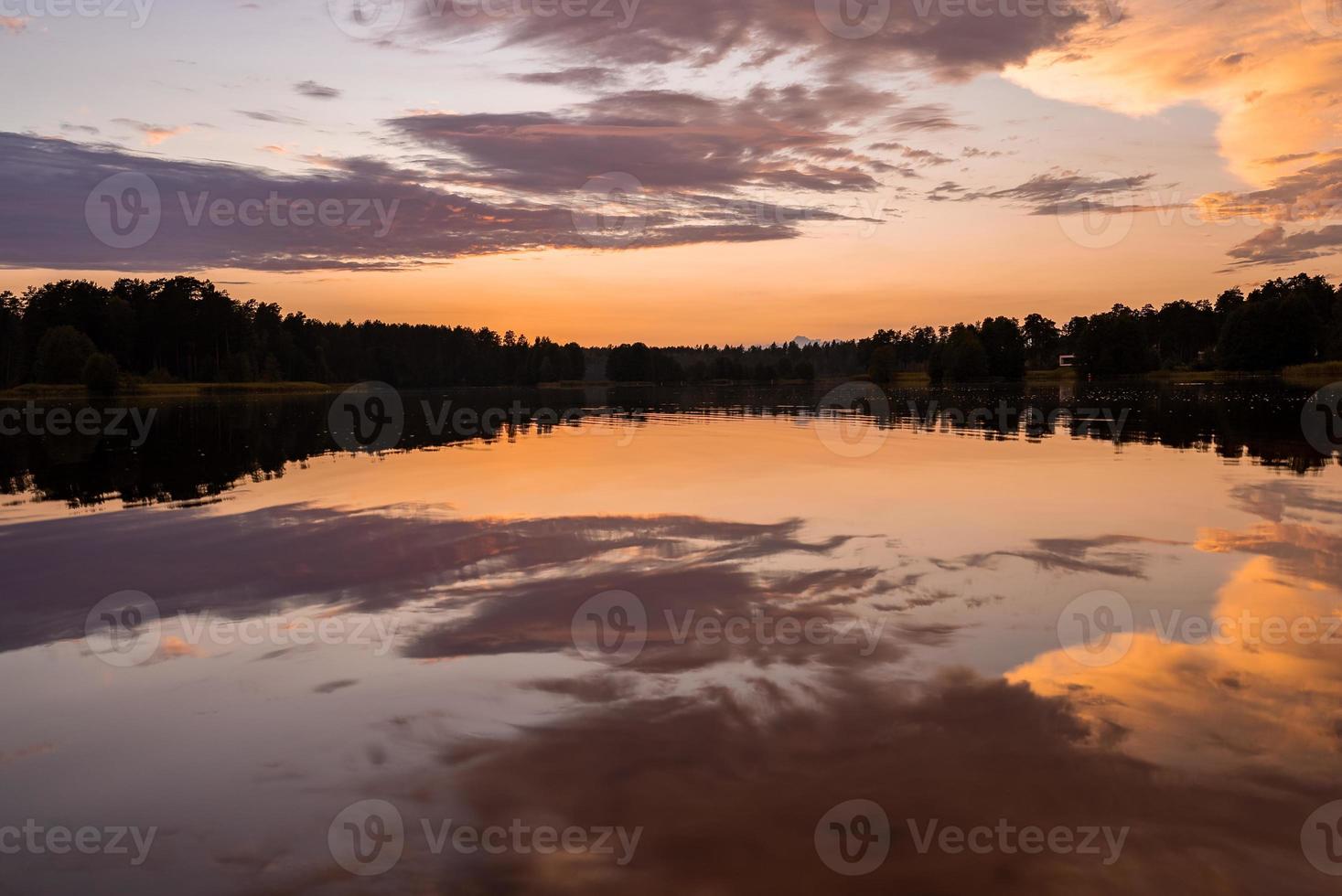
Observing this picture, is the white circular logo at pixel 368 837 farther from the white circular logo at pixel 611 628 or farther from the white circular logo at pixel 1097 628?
the white circular logo at pixel 1097 628


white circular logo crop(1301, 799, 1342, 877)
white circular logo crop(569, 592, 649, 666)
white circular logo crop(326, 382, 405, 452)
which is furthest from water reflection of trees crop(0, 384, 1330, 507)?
white circular logo crop(1301, 799, 1342, 877)

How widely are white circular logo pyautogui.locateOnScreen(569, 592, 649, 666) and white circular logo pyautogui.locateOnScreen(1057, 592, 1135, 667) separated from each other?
5448 mm

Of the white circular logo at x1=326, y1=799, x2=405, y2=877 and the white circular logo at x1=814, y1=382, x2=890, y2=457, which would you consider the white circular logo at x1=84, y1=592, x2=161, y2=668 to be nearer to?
the white circular logo at x1=326, y1=799, x2=405, y2=877

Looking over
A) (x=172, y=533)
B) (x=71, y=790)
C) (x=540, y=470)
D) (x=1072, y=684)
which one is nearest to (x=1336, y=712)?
(x=1072, y=684)

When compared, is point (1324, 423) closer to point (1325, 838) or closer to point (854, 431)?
point (854, 431)

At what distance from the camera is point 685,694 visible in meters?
9.33

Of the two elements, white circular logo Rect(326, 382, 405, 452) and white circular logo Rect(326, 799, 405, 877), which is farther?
white circular logo Rect(326, 382, 405, 452)

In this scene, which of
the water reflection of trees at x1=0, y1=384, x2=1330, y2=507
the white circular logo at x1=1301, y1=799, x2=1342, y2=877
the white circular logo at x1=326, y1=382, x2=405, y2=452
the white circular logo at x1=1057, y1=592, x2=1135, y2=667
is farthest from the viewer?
the white circular logo at x1=326, y1=382, x2=405, y2=452

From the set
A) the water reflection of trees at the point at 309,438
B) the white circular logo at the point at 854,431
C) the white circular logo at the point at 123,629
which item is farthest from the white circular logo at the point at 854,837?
the white circular logo at the point at 854,431

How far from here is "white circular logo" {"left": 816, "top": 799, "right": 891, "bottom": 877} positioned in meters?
6.23

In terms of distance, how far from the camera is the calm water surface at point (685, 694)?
638 centimetres

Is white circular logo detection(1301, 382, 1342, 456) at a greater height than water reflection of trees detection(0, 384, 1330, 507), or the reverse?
white circular logo detection(1301, 382, 1342, 456)

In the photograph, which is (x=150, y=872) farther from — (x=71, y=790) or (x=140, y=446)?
(x=140, y=446)

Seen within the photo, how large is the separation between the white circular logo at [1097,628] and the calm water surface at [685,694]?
0.06 meters
